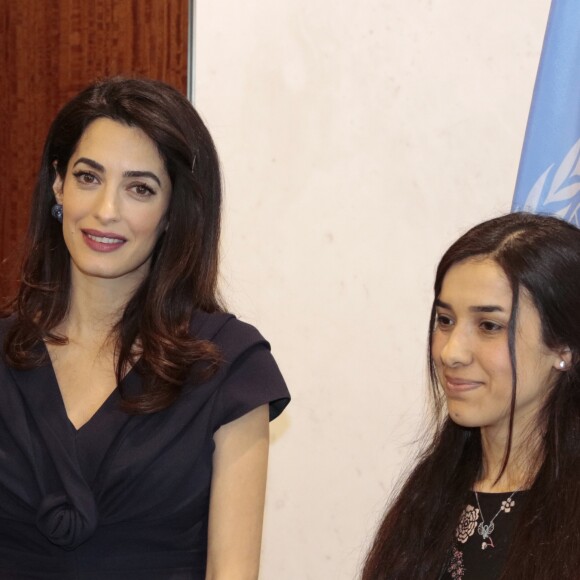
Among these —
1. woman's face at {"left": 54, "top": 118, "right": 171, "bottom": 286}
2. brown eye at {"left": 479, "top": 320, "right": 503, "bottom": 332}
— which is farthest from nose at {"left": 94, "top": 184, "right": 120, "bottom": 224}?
brown eye at {"left": 479, "top": 320, "right": 503, "bottom": 332}

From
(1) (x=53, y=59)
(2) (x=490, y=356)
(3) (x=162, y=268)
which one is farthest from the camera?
(1) (x=53, y=59)

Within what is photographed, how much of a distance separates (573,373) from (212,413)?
0.69m

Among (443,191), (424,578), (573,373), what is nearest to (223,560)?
(424,578)

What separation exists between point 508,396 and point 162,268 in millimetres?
777

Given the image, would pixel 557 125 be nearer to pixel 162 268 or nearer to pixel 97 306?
pixel 162 268

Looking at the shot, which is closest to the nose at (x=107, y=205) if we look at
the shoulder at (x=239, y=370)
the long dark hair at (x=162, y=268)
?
the long dark hair at (x=162, y=268)

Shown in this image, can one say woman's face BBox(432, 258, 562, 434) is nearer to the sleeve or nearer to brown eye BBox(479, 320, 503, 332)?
brown eye BBox(479, 320, 503, 332)

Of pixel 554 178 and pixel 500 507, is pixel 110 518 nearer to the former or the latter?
pixel 500 507

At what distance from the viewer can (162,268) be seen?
94.5 inches

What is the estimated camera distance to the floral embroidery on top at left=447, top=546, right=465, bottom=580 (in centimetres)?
198

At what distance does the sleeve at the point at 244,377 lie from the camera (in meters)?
2.28

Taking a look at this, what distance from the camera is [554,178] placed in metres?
2.67

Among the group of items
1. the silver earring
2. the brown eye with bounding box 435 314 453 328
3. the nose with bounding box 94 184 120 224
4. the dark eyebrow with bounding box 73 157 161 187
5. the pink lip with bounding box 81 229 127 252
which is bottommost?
the brown eye with bounding box 435 314 453 328

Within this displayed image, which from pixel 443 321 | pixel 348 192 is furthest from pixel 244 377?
pixel 348 192
